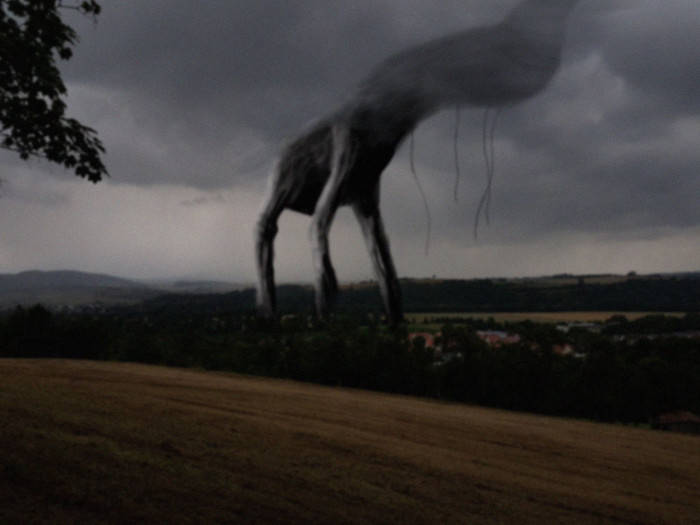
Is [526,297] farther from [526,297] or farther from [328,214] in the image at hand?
[328,214]

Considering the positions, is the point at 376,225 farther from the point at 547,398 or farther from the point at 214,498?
the point at 547,398

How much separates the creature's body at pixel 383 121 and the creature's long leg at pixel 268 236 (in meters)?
0.02

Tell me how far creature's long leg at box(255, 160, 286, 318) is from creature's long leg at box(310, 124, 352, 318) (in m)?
1.21

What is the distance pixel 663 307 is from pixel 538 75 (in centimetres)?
2934

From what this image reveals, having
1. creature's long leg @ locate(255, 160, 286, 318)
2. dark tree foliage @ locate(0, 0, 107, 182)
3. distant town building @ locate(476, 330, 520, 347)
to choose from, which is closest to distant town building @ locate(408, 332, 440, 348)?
distant town building @ locate(476, 330, 520, 347)

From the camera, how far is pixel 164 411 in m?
6.40

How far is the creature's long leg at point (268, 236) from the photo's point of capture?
980 cm

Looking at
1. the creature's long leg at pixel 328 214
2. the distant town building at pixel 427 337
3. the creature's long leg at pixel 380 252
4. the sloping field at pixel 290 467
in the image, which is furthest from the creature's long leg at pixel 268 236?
the distant town building at pixel 427 337

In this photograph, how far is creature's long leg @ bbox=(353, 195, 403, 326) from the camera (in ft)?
33.2

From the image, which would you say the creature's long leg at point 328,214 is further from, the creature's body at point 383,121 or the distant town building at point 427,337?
the distant town building at point 427,337

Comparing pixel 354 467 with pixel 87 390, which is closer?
pixel 354 467

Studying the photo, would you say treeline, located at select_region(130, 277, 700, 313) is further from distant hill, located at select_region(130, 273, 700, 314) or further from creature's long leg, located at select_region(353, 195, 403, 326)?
creature's long leg, located at select_region(353, 195, 403, 326)

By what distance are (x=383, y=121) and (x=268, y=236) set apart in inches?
124

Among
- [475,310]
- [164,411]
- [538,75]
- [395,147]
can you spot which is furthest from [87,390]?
[475,310]
